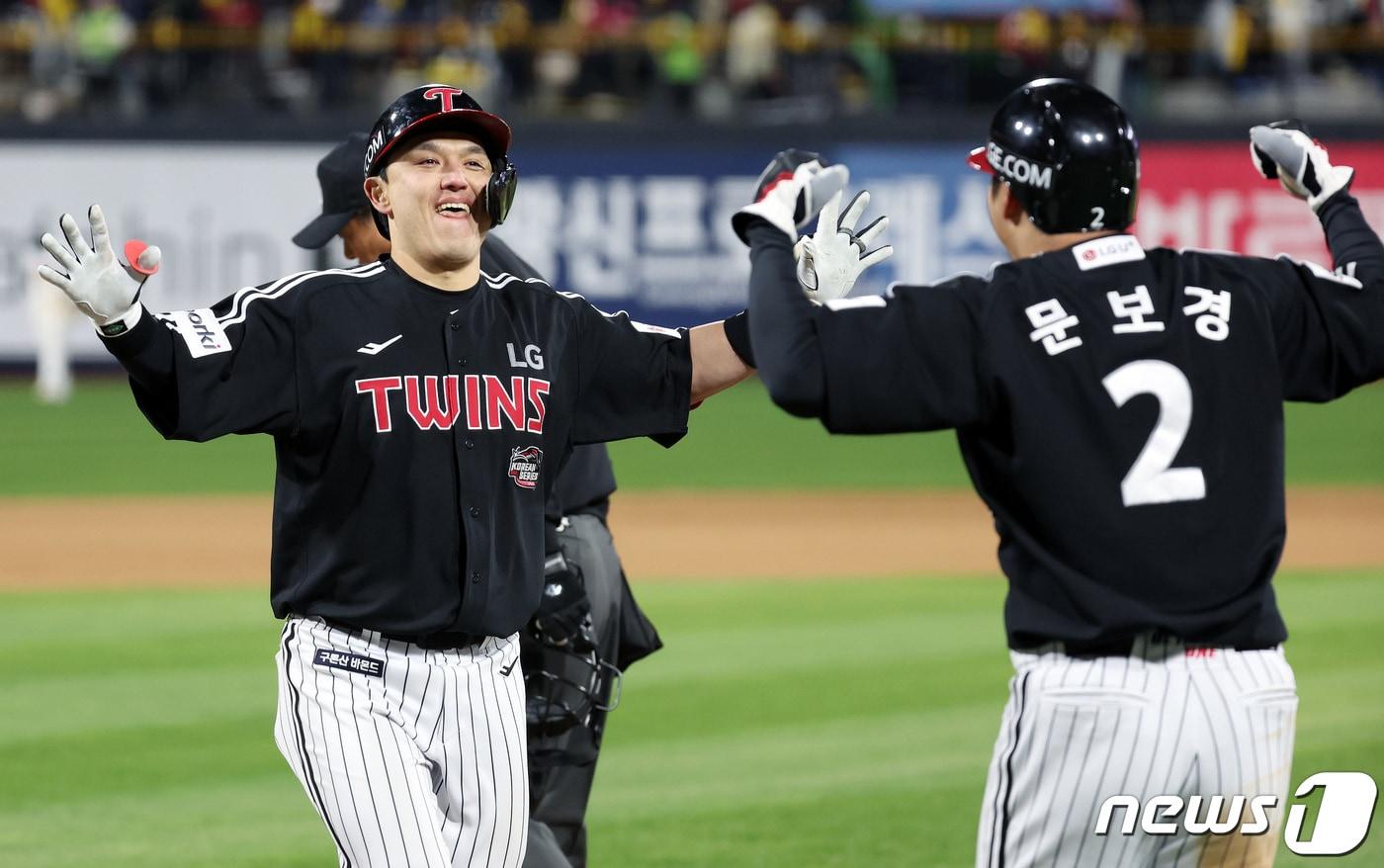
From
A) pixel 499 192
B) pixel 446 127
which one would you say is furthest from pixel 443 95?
pixel 499 192

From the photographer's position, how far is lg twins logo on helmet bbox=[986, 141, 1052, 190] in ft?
10.9

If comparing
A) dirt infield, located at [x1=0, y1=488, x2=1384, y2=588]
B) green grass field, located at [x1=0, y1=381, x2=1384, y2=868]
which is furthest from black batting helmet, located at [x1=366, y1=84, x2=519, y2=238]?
dirt infield, located at [x1=0, y1=488, x2=1384, y2=588]

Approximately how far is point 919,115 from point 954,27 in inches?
68.4

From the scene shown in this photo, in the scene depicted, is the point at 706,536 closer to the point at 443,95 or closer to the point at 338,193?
the point at 338,193

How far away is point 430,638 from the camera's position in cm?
380

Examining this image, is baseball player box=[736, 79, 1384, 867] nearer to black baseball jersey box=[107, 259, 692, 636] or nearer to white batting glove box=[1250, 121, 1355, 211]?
white batting glove box=[1250, 121, 1355, 211]

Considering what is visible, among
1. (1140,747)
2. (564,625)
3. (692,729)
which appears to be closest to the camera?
(1140,747)

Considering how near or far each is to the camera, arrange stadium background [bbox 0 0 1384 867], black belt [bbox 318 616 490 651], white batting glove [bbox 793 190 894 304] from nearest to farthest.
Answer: black belt [bbox 318 616 490 651] < white batting glove [bbox 793 190 894 304] < stadium background [bbox 0 0 1384 867]

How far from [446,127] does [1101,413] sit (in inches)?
62.7

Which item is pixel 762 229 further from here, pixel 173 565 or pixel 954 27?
pixel 954 27

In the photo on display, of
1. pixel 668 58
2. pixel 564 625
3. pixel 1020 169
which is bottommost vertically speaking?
pixel 668 58

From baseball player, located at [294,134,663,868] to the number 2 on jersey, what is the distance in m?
1.84

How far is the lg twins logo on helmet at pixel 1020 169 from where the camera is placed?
3.31 m

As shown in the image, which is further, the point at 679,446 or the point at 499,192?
the point at 679,446
